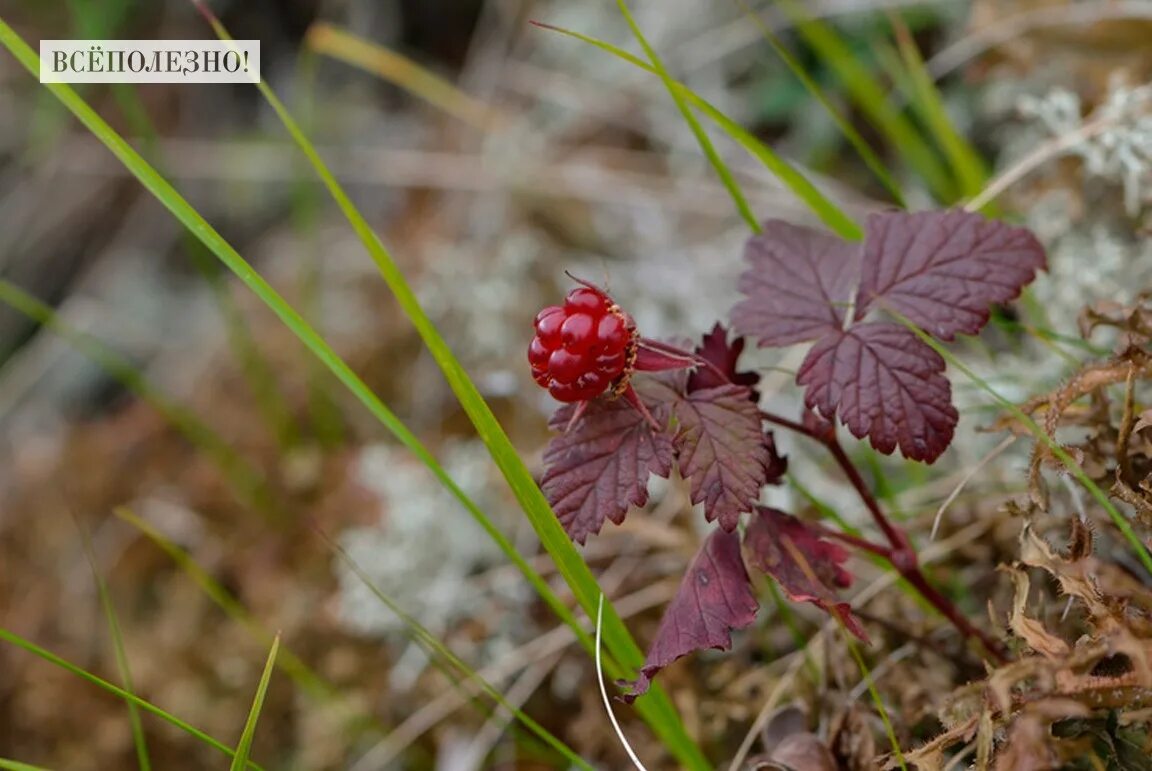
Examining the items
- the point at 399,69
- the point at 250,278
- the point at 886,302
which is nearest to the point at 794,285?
the point at 886,302

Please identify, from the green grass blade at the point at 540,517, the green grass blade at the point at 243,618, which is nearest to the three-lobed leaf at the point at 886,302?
the green grass blade at the point at 540,517

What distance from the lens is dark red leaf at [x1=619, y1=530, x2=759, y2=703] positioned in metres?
0.90

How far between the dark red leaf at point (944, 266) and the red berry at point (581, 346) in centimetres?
30

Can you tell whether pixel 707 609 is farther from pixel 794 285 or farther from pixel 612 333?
pixel 794 285

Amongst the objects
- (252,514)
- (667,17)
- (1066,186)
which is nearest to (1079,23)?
(1066,186)

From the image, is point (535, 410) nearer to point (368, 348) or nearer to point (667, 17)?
point (368, 348)

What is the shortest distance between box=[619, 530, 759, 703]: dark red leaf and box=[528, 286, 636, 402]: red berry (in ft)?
0.67

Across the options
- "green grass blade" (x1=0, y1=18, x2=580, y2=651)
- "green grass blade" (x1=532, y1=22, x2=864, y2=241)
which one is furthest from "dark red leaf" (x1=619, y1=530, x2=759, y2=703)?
"green grass blade" (x1=532, y1=22, x2=864, y2=241)

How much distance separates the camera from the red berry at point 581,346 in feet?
2.91

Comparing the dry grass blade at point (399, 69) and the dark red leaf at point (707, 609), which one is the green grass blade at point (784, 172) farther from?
the dry grass blade at point (399, 69)

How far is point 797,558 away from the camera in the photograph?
0.98m

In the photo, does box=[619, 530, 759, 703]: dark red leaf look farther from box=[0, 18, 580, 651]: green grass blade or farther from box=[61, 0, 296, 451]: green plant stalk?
box=[61, 0, 296, 451]: green plant stalk

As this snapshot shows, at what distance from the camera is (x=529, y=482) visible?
3.25ft

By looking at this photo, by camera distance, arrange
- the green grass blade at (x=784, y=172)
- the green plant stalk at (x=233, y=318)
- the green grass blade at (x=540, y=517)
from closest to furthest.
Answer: the green grass blade at (x=540, y=517) → the green grass blade at (x=784, y=172) → the green plant stalk at (x=233, y=318)
